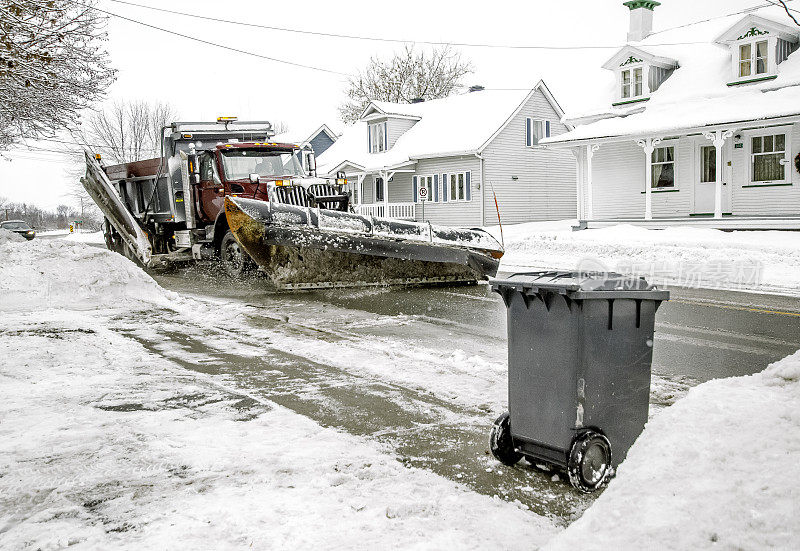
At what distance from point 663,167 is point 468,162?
10.1 m

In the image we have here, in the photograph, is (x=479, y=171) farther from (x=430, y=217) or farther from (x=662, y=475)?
(x=662, y=475)

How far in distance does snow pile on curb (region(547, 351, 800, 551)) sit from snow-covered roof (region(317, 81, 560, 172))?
2818cm

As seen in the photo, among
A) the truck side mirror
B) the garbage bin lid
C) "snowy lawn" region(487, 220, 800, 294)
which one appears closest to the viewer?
the garbage bin lid

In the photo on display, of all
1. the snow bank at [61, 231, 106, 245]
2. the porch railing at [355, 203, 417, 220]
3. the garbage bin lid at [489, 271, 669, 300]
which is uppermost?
the porch railing at [355, 203, 417, 220]

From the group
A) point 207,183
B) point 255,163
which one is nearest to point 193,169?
point 207,183

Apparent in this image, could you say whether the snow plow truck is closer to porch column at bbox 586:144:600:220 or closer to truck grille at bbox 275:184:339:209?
truck grille at bbox 275:184:339:209

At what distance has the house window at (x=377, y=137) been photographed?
3569cm

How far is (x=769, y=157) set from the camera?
20.8 m

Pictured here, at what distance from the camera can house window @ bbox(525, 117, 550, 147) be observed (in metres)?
32.8

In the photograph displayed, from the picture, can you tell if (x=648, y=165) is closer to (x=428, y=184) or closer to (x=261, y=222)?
(x=428, y=184)

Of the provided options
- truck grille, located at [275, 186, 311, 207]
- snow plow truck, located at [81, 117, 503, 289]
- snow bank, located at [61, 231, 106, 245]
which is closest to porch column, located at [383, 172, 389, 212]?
snow bank, located at [61, 231, 106, 245]

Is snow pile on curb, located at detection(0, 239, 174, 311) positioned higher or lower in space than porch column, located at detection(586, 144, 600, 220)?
lower

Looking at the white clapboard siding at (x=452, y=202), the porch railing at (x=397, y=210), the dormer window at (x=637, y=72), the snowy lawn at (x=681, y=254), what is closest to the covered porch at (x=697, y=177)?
the snowy lawn at (x=681, y=254)

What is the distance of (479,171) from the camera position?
102 feet
